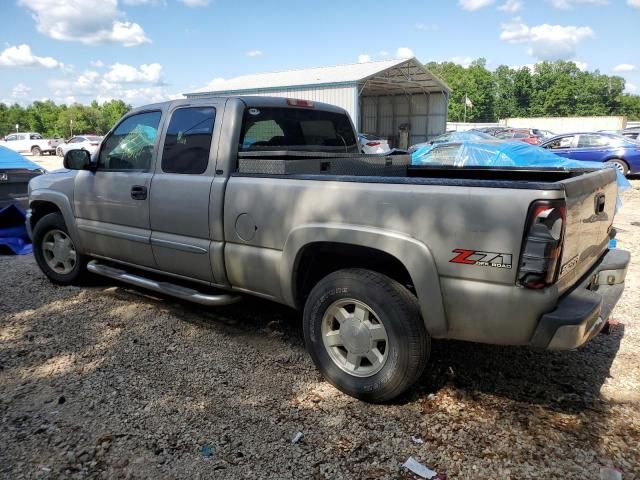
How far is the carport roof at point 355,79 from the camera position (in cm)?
2700

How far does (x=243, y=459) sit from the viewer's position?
2.69 m

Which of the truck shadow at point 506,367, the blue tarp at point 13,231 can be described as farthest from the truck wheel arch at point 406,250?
the blue tarp at point 13,231

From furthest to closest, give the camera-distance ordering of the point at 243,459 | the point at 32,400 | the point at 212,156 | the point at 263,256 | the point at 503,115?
the point at 503,115 → the point at 212,156 → the point at 263,256 → the point at 32,400 → the point at 243,459

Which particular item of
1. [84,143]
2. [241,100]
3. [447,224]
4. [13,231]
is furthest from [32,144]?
[447,224]

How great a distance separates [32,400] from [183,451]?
4.04ft

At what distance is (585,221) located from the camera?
9.37 feet

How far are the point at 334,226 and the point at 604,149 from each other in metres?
A: 16.3

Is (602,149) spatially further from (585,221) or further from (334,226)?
(334,226)

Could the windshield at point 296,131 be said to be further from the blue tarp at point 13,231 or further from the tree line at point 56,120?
the tree line at point 56,120

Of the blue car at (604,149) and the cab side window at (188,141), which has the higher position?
the cab side window at (188,141)

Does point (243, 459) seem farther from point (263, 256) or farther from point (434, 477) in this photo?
point (263, 256)

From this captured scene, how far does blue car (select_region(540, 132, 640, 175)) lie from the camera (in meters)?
16.1

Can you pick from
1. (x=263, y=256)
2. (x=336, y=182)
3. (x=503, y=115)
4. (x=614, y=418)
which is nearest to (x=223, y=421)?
(x=263, y=256)

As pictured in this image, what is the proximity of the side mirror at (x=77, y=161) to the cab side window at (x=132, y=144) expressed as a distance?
0.11m
